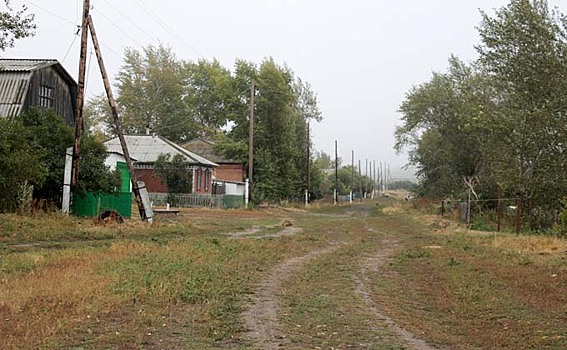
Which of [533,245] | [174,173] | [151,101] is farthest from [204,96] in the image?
[533,245]

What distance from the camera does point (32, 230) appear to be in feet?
65.2

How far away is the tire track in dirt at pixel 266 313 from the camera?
23.7 ft

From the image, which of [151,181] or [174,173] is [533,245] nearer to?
[174,173]

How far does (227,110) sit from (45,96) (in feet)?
107

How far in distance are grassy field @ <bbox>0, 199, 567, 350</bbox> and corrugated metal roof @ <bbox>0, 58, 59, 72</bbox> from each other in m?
14.1

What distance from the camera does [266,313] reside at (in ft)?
29.5

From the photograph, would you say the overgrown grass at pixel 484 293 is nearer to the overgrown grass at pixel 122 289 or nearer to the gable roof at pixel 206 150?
the overgrown grass at pixel 122 289

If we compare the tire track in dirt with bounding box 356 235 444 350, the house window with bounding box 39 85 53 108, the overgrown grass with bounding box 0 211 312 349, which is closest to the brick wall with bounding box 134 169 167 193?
the house window with bounding box 39 85 53 108

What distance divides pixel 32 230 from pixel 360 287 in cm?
1203

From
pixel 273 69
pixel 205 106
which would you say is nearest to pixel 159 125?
pixel 205 106

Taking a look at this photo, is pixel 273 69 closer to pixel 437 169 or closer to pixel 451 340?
pixel 437 169

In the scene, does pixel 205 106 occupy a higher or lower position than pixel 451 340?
higher

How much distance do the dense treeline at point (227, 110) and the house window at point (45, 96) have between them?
24332mm

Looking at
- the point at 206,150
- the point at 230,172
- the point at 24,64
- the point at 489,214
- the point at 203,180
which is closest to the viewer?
the point at 489,214
